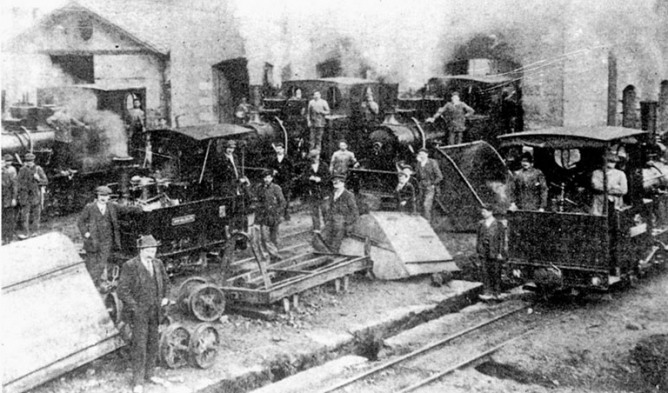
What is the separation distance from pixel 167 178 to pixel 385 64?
1373 centimetres

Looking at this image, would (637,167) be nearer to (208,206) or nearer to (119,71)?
(208,206)

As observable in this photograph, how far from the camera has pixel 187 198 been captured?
11.7 m

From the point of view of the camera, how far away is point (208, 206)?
11.5m

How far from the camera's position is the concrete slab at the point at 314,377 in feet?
24.8

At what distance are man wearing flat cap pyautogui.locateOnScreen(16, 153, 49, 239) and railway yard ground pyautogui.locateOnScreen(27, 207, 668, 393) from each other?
419cm

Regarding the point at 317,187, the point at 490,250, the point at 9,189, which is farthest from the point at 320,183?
the point at 9,189

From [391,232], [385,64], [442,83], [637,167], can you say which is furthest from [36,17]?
[637,167]

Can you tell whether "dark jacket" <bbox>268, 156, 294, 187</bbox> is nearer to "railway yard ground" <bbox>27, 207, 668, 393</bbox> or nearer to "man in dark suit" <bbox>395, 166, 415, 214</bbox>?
"man in dark suit" <bbox>395, 166, 415, 214</bbox>

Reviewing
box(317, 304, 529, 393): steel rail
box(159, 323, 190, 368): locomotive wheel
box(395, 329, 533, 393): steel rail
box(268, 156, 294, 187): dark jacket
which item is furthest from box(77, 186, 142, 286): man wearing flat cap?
box(268, 156, 294, 187): dark jacket

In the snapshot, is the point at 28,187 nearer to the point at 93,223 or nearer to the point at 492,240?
the point at 93,223

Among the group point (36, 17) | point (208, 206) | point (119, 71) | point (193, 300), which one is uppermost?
point (36, 17)

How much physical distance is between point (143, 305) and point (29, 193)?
290 inches

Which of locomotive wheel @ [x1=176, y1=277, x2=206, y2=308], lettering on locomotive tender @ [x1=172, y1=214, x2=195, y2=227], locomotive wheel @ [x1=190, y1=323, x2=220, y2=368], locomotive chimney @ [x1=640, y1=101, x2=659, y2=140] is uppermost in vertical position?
locomotive chimney @ [x1=640, y1=101, x2=659, y2=140]

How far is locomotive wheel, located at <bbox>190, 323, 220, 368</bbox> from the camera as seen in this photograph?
25.5 feet
